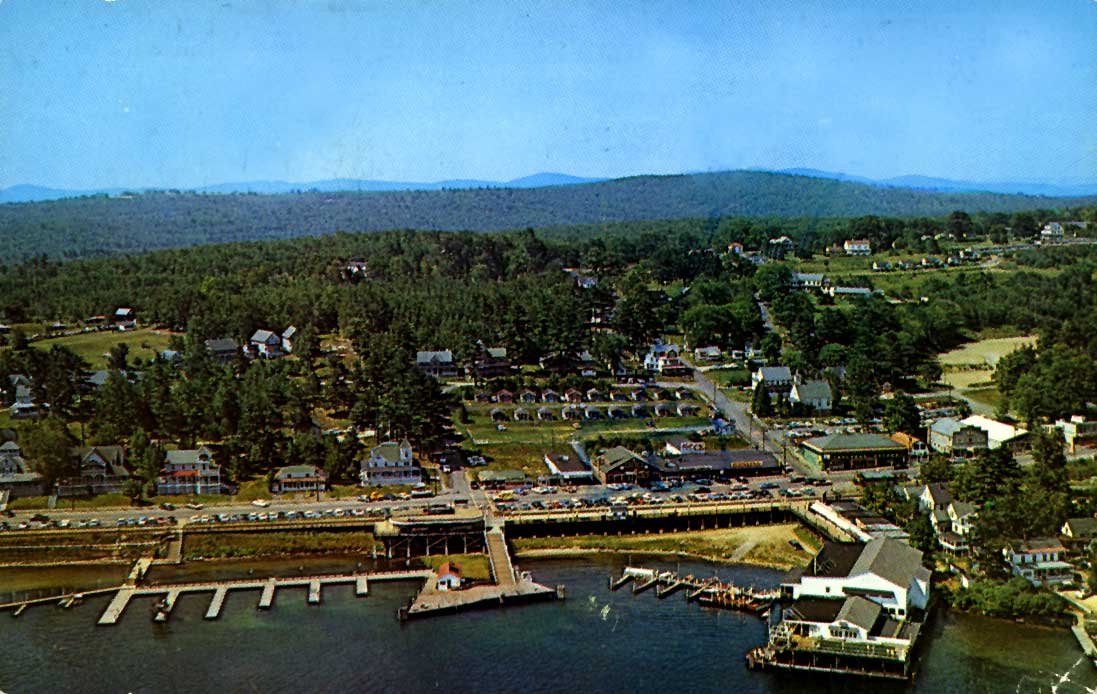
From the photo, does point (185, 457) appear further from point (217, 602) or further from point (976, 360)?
point (976, 360)

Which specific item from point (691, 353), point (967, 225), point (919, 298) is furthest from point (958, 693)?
point (967, 225)

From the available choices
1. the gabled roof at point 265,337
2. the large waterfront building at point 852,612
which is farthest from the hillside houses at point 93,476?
the large waterfront building at point 852,612

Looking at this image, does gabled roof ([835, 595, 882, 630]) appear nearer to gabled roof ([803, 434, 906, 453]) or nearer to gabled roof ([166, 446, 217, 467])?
gabled roof ([803, 434, 906, 453])

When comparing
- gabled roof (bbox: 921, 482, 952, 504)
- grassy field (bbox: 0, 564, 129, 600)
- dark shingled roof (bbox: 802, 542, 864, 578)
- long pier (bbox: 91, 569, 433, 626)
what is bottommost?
grassy field (bbox: 0, 564, 129, 600)

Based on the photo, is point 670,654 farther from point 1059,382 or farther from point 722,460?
point 1059,382

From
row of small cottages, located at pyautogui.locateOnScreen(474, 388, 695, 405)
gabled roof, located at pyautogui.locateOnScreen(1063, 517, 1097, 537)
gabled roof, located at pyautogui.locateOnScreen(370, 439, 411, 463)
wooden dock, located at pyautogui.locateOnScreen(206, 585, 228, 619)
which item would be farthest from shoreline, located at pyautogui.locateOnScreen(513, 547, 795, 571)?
row of small cottages, located at pyautogui.locateOnScreen(474, 388, 695, 405)

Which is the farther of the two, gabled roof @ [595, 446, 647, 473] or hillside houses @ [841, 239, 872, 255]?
hillside houses @ [841, 239, 872, 255]

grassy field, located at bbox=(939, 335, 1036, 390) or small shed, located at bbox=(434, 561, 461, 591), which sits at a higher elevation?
grassy field, located at bbox=(939, 335, 1036, 390)
